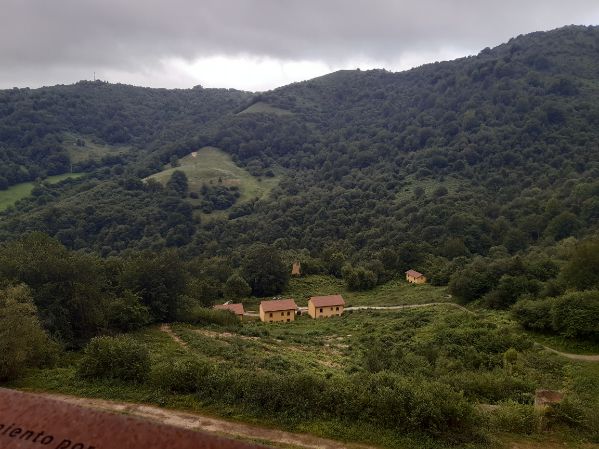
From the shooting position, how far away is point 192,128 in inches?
7338

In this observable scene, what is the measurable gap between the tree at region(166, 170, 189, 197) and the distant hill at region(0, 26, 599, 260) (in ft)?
43.7

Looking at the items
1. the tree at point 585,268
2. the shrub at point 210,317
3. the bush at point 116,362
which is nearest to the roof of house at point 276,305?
the shrub at point 210,317

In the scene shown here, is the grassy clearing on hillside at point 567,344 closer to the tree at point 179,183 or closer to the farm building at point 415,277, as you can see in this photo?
the farm building at point 415,277

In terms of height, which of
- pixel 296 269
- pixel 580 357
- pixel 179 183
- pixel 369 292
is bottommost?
pixel 369 292

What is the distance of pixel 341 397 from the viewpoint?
11.9m

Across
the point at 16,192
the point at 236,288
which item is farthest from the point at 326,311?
the point at 16,192

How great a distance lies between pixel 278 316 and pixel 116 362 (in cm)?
3367

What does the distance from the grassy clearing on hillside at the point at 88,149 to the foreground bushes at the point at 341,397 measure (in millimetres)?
146875

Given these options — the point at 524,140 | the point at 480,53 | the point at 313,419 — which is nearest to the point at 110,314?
the point at 313,419

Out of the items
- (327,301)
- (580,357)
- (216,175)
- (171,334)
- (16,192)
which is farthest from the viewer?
(216,175)

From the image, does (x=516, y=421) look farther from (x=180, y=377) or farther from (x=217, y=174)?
(x=217, y=174)

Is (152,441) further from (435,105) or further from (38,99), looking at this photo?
(38,99)

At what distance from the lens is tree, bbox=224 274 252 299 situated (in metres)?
52.8

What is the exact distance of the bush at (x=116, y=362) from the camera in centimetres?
1402
